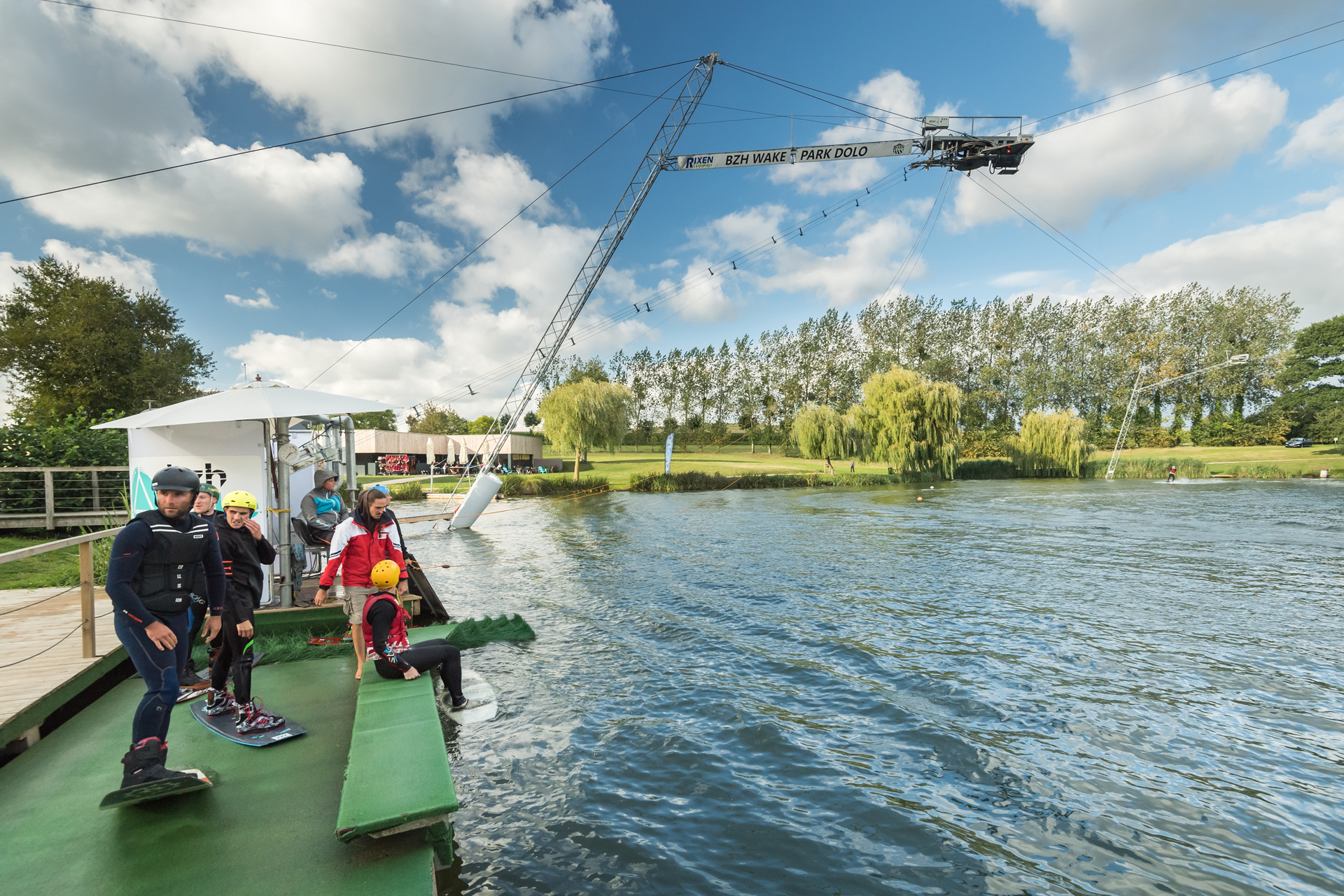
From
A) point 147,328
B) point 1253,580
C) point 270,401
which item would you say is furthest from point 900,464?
point 147,328

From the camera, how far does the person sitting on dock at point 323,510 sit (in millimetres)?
9312

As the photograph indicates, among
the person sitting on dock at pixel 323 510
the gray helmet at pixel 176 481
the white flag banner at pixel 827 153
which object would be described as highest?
the white flag banner at pixel 827 153

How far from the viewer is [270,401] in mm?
8094

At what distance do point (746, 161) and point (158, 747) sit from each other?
91.4 ft

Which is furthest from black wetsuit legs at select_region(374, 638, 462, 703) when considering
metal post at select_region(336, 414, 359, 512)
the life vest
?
metal post at select_region(336, 414, 359, 512)

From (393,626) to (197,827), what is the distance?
2.43 m

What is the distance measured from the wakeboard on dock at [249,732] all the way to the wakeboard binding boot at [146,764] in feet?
2.84

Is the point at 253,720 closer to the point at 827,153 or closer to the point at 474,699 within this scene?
the point at 474,699

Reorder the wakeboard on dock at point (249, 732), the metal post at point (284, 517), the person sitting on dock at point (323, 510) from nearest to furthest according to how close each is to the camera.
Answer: the wakeboard on dock at point (249, 732), the metal post at point (284, 517), the person sitting on dock at point (323, 510)

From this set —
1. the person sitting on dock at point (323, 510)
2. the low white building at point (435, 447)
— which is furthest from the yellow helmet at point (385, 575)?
the low white building at point (435, 447)

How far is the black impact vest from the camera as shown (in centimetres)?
407

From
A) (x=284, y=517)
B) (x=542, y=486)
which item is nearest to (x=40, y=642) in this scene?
(x=284, y=517)

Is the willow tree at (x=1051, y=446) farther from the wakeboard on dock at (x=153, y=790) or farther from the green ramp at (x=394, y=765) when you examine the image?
the wakeboard on dock at (x=153, y=790)

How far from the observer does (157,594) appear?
4.09m
